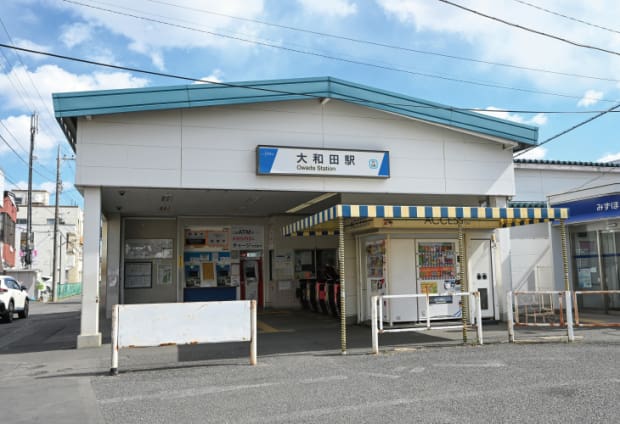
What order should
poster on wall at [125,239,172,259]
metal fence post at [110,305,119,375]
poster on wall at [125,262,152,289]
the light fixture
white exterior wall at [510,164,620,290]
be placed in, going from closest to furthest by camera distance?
metal fence post at [110,305,119,375] → the light fixture → white exterior wall at [510,164,620,290] → poster on wall at [125,262,152,289] → poster on wall at [125,239,172,259]

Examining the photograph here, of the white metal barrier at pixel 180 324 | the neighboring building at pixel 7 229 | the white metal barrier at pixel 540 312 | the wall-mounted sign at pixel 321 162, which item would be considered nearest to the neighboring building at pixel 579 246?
the white metal barrier at pixel 540 312

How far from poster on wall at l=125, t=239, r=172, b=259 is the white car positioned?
3958mm

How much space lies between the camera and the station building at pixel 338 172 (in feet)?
35.3

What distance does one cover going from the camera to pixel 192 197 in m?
14.3

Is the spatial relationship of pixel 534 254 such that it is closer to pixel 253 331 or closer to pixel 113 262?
pixel 253 331

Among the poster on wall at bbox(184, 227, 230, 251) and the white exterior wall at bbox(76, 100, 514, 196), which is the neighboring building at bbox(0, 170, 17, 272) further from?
the white exterior wall at bbox(76, 100, 514, 196)

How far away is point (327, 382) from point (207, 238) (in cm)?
1282

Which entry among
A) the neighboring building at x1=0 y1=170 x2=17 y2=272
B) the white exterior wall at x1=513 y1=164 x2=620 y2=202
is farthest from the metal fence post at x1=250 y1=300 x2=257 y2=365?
the neighboring building at x1=0 y1=170 x2=17 y2=272

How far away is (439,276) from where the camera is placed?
13523 mm

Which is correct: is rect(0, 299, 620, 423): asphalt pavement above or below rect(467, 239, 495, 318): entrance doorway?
below

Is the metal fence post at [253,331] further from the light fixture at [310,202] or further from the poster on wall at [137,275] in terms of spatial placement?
the poster on wall at [137,275]

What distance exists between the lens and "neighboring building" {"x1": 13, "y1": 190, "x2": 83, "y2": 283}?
57.1 meters

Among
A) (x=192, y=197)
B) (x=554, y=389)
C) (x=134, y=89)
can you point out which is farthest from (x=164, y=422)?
(x=192, y=197)

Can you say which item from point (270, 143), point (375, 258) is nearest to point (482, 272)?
point (375, 258)
